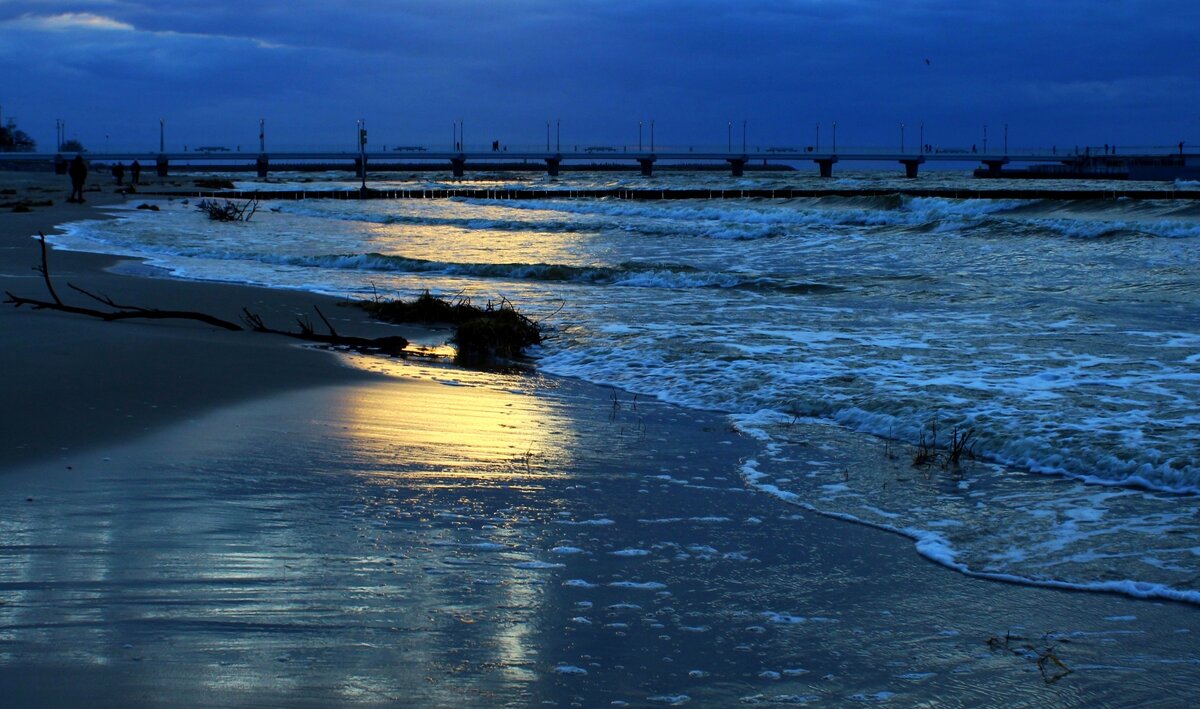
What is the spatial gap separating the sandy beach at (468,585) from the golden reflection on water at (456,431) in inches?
1.2

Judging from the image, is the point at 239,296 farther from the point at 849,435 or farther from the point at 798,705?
the point at 798,705

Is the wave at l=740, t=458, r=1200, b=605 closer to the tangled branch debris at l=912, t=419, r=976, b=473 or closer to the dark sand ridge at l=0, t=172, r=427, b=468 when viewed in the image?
the tangled branch debris at l=912, t=419, r=976, b=473

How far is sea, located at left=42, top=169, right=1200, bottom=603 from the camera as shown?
5.29m

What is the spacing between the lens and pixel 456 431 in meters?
6.69

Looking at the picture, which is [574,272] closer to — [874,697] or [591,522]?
[591,522]

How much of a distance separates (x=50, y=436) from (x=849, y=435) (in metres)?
4.53

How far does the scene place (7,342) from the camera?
8586 millimetres

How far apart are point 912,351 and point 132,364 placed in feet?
20.5

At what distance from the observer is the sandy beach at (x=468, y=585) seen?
3.31m

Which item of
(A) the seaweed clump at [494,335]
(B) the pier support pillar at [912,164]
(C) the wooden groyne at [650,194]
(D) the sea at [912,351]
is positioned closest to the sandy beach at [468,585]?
(D) the sea at [912,351]

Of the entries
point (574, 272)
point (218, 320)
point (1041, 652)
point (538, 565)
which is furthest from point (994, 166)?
point (1041, 652)

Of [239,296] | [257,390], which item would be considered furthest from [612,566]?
[239,296]

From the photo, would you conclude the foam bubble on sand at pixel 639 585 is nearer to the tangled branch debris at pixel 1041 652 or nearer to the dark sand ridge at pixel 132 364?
the tangled branch debris at pixel 1041 652

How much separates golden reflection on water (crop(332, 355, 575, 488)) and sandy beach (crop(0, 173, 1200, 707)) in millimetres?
32
